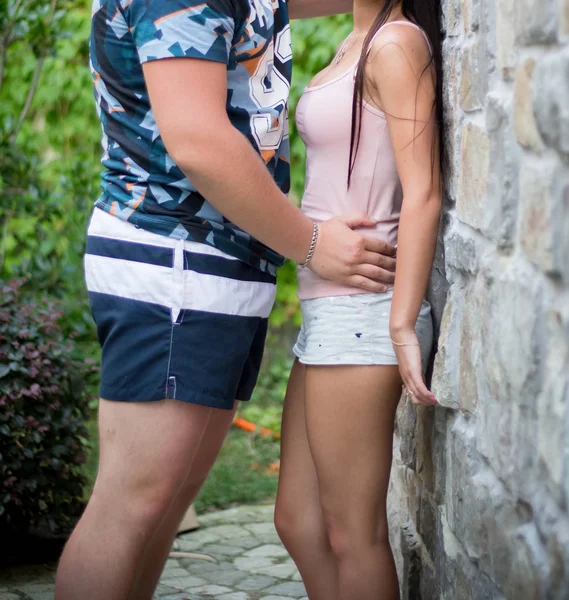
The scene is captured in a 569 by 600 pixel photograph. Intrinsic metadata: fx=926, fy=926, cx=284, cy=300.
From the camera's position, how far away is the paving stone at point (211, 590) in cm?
316

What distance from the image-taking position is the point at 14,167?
179 inches

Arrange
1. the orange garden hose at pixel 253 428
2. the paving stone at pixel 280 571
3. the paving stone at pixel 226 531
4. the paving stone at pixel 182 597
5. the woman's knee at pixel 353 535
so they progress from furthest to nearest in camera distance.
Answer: the orange garden hose at pixel 253 428 < the paving stone at pixel 226 531 < the paving stone at pixel 280 571 < the paving stone at pixel 182 597 < the woman's knee at pixel 353 535

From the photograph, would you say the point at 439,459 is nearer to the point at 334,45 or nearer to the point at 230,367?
the point at 230,367

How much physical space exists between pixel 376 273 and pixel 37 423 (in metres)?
1.67

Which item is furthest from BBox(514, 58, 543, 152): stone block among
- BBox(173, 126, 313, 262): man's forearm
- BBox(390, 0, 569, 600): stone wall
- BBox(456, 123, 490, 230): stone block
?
BBox(173, 126, 313, 262): man's forearm

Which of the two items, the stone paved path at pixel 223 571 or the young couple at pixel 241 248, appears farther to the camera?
the stone paved path at pixel 223 571

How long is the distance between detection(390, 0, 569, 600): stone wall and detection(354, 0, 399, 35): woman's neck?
0.53ft

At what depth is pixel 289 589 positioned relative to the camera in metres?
3.18

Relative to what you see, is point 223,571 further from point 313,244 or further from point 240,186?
point 240,186

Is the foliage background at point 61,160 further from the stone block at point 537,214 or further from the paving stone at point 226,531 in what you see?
the stone block at point 537,214

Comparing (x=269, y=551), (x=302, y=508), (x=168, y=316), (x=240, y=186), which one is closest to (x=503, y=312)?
(x=240, y=186)

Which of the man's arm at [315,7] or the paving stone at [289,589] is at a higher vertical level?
the man's arm at [315,7]

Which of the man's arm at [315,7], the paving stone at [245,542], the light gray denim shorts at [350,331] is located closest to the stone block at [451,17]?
the man's arm at [315,7]

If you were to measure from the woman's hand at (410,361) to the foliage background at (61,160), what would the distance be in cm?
215
